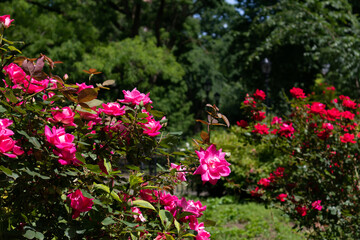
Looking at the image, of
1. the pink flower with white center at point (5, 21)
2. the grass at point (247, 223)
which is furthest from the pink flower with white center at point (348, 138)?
the pink flower with white center at point (5, 21)

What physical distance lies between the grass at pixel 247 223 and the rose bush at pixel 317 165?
120 cm

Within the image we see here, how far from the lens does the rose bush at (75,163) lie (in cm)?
136

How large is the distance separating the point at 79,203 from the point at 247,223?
17.3ft

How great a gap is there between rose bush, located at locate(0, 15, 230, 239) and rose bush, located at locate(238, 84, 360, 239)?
7.23ft

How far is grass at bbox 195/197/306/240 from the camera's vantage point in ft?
17.4

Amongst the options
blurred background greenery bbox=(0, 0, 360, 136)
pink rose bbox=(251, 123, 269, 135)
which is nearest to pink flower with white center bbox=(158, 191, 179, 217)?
pink rose bbox=(251, 123, 269, 135)

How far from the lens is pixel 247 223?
6.29 m

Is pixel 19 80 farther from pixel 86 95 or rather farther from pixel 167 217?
pixel 167 217

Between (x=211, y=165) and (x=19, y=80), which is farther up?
(x=19, y=80)

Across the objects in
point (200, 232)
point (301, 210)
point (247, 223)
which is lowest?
point (247, 223)

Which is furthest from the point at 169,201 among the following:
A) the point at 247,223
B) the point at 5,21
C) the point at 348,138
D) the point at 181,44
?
the point at 181,44

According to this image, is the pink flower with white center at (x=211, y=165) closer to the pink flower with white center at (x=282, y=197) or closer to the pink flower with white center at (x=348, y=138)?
the pink flower with white center at (x=348, y=138)

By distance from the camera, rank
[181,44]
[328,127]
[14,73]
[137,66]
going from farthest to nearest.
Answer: [181,44], [137,66], [328,127], [14,73]

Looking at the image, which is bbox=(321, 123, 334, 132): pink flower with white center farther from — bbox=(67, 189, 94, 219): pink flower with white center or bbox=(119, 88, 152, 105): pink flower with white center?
bbox=(67, 189, 94, 219): pink flower with white center
